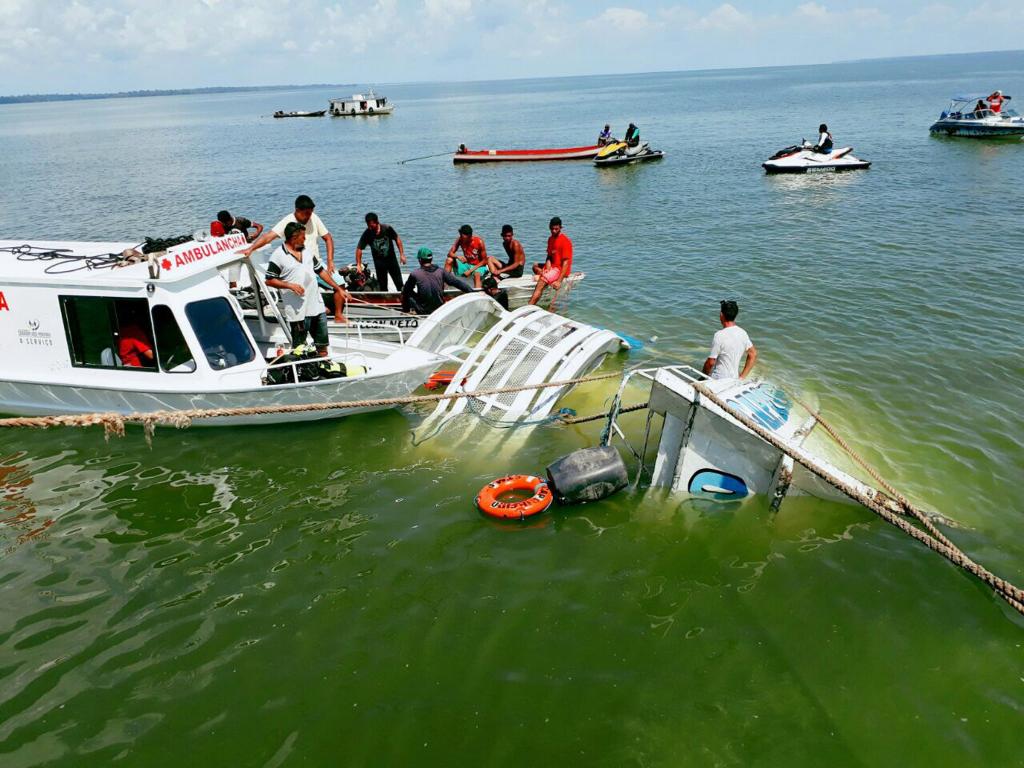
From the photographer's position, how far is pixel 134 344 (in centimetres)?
965

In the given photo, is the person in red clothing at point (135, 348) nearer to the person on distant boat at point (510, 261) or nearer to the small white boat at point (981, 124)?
the person on distant boat at point (510, 261)

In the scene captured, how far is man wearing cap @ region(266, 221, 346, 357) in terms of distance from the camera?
9828 millimetres

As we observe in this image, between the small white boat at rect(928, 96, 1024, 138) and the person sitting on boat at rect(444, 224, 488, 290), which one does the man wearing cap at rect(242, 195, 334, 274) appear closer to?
the person sitting on boat at rect(444, 224, 488, 290)

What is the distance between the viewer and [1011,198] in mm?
25375

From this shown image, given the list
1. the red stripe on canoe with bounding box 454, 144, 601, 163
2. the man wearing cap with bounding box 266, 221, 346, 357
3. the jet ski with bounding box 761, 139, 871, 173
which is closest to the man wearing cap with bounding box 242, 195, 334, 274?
the man wearing cap with bounding box 266, 221, 346, 357

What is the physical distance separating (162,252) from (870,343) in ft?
44.0

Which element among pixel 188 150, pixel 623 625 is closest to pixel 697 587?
pixel 623 625

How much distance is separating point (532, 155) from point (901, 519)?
4344 centimetres

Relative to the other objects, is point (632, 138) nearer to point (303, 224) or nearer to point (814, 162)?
point (814, 162)

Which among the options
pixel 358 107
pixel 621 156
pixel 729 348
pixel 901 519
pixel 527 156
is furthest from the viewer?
pixel 358 107

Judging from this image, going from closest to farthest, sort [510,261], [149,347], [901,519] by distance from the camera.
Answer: [901,519] → [149,347] → [510,261]

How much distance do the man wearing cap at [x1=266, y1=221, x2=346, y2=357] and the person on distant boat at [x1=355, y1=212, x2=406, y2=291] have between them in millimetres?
2711

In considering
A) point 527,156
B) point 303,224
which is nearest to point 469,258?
point 303,224

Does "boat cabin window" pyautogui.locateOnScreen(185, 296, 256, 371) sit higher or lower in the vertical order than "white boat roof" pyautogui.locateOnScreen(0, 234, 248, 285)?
lower
